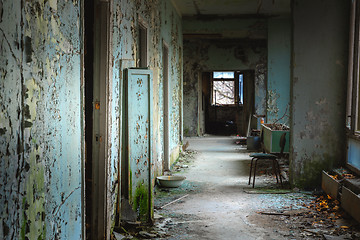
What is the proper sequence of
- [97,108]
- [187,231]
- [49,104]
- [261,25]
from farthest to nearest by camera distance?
[261,25] < [187,231] < [97,108] < [49,104]

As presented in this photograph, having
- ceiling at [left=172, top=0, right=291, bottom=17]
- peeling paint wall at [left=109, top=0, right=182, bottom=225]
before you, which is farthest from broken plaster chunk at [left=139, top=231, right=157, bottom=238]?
ceiling at [left=172, top=0, right=291, bottom=17]

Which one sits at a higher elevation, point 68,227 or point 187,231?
point 68,227

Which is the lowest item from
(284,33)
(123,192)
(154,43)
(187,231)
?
(187,231)

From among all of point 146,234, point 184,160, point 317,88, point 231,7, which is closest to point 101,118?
point 146,234

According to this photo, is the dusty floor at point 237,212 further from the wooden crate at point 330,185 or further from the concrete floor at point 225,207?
the wooden crate at point 330,185

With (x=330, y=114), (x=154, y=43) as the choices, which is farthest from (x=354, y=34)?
(x=154, y=43)

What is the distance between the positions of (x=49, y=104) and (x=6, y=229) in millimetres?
807

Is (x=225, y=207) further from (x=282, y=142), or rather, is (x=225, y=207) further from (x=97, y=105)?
(x=282, y=142)

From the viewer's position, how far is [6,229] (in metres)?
1.81

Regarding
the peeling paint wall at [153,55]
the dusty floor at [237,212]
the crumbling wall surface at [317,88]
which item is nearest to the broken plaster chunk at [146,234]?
the dusty floor at [237,212]

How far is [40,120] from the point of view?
221 centimetres

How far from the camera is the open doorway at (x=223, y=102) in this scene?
54.5 feet

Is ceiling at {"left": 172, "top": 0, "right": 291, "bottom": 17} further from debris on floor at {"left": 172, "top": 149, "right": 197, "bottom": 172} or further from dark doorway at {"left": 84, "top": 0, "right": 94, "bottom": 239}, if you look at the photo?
dark doorway at {"left": 84, "top": 0, "right": 94, "bottom": 239}

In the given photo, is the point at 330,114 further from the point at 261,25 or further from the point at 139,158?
the point at 261,25
